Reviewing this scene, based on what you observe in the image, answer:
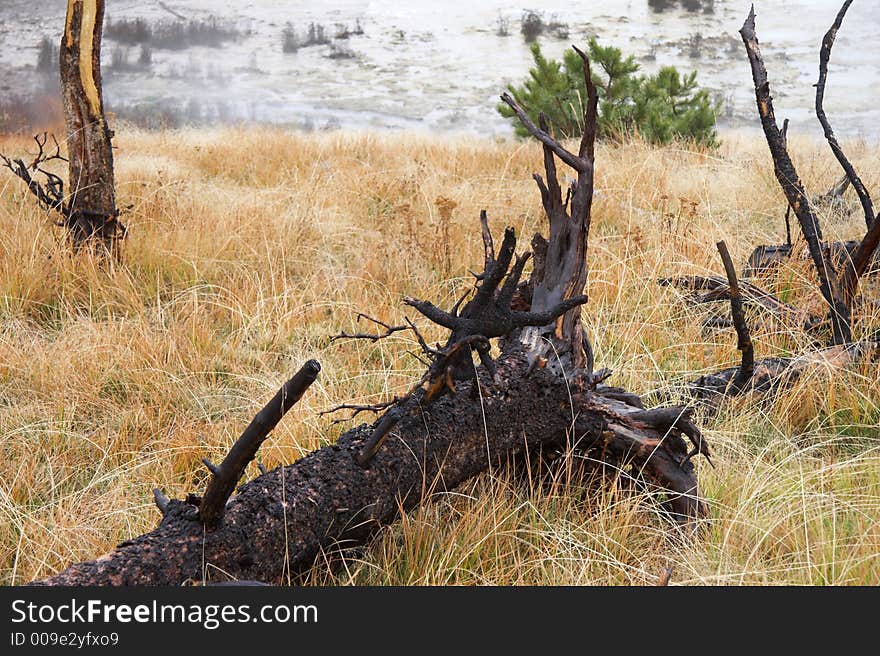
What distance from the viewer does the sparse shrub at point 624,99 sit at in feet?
24.5

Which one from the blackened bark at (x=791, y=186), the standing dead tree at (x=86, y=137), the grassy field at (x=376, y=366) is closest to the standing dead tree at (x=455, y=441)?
the grassy field at (x=376, y=366)

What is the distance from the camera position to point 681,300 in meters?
3.31

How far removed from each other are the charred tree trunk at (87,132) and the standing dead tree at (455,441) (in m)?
2.43

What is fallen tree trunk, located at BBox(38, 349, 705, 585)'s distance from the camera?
1.51 meters

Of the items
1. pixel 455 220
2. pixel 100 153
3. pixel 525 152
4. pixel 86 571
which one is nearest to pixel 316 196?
pixel 455 220

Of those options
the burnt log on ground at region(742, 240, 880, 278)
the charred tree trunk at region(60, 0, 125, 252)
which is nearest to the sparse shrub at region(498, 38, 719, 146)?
the burnt log on ground at region(742, 240, 880, 278)

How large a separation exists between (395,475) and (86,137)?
2.92 meters

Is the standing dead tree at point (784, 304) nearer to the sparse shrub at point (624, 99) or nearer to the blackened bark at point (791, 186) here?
the blackened bark at point (791, 186)

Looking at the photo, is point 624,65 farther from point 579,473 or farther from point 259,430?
point 259,430

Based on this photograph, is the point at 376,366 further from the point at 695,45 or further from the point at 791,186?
the point at 695,45

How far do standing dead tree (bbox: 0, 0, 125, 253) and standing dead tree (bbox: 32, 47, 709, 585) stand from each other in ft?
7.95

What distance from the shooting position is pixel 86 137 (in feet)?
13.1

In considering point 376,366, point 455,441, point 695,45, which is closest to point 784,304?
point 376,366

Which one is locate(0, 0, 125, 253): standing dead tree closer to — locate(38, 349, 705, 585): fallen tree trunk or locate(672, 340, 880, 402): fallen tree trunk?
locate(38, 349, 705, 585): fallen tree trunk
